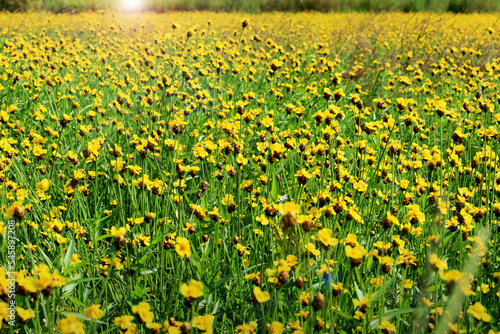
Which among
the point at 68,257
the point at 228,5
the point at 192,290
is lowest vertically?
the point at 68,257

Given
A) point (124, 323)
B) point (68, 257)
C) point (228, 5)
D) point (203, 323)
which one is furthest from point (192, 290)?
point (228, 5)

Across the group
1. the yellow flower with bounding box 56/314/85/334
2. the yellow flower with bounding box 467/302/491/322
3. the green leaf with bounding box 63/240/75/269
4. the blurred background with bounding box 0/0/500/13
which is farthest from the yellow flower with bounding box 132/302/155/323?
the blurred background with bounding box 0/0/500/13

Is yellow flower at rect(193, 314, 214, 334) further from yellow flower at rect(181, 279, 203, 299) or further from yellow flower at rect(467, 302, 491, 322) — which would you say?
yellow flower at rect(467, 302, 491, 322)

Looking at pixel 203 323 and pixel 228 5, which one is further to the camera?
pixel 228 5

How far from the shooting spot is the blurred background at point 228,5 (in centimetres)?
1335

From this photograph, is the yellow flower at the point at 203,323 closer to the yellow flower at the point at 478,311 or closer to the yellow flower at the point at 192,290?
the yellow flower at the point at 192,290

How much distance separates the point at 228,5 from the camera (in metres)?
18.0

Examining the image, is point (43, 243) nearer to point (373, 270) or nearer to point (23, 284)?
point (23, 284)

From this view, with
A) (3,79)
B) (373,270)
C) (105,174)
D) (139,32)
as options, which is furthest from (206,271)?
(139,32)

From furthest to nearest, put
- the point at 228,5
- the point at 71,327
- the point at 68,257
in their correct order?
the point at 228,5 < the point at 68,257 < the point at 71,327

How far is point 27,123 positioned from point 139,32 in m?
5.68

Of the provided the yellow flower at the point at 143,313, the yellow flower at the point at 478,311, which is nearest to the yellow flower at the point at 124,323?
the yellow flower at the point at 143,313

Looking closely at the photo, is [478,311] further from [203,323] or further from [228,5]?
[228,5]

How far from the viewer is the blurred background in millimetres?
13352
